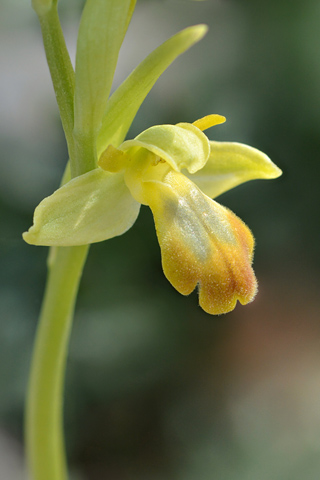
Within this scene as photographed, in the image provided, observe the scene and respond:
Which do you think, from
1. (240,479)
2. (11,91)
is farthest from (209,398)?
(11,91)

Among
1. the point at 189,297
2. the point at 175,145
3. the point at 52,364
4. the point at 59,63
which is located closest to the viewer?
the point at 59,63

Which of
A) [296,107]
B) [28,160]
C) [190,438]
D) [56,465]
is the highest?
[296,107]

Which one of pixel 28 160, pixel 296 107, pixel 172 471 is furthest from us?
pixel 296 107

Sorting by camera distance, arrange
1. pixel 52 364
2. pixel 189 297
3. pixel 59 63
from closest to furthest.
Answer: pixel 59 63
pixel 52 364
pixel 189 297

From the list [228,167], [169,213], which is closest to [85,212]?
[169,213]

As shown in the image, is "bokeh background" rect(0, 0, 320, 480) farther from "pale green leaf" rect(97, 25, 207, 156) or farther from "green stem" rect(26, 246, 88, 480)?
"pale green leaf" rect(97, 25, 207, 156)

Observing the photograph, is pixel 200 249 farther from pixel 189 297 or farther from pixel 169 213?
pixel 189 297

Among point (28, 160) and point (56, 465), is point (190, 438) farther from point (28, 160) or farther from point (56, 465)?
point (28, 160)
